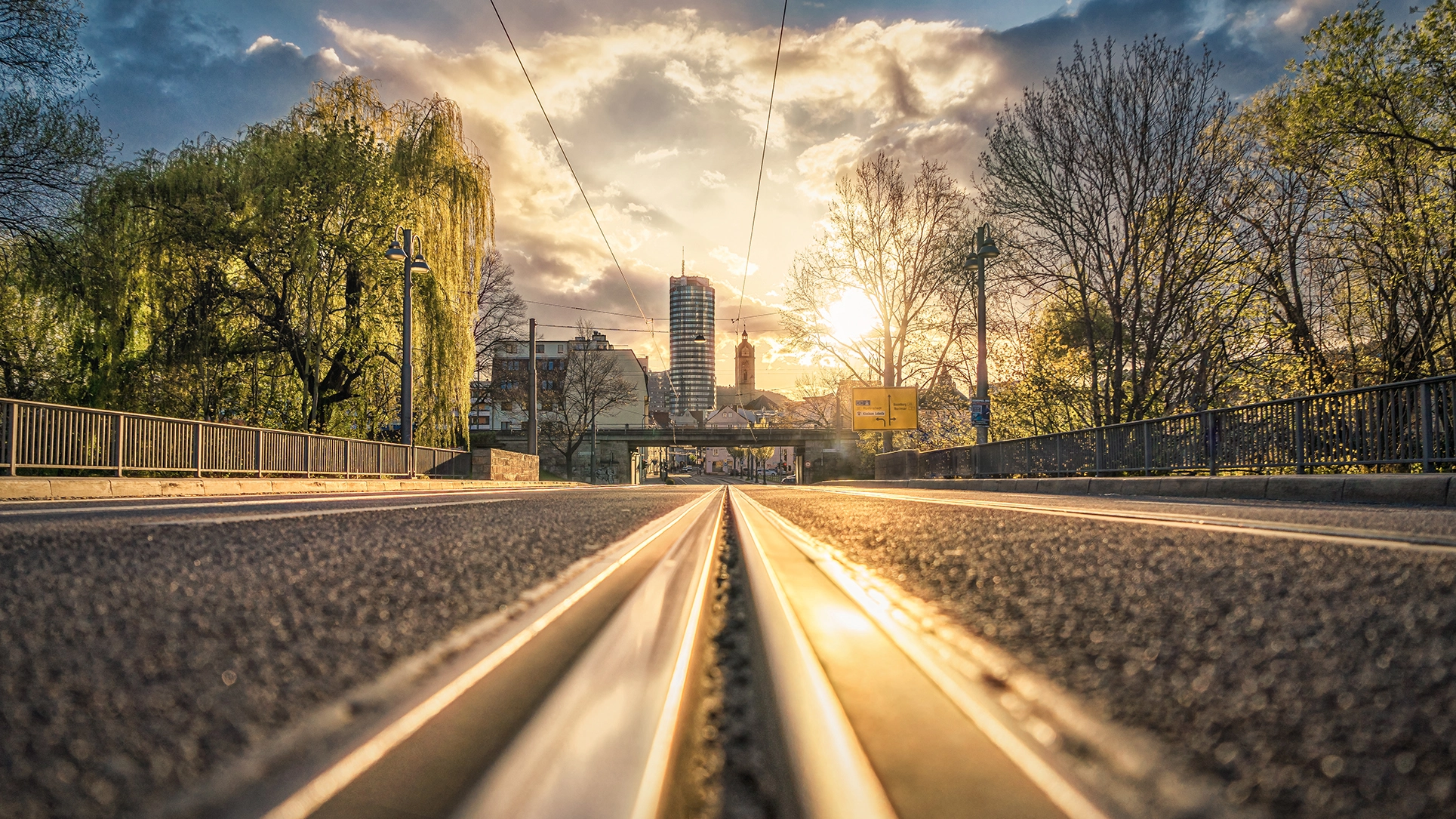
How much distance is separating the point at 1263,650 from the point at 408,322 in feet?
70.1

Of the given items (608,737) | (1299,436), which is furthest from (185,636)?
(1299,436)

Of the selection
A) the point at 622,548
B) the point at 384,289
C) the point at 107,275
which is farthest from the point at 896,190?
the point at 622,548

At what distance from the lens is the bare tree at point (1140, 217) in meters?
20.2

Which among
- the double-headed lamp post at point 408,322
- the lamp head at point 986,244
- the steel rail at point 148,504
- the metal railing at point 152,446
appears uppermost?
the lamp head at point 986,244

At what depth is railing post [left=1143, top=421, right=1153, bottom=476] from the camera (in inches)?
532

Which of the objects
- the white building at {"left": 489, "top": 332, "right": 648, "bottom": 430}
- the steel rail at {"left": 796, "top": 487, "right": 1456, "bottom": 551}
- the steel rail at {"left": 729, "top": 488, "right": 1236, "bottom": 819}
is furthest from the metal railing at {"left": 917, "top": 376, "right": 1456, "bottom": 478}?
the white building at {"left": 489, "top": 332, "right": 648, "bottom": 430}

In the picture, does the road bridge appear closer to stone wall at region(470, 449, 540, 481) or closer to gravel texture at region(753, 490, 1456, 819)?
stone wall at region(470, 449, 540, 481)

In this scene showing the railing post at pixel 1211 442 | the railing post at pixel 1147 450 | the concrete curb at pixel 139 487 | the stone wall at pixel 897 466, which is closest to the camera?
the concrete curb at pixel 139 487

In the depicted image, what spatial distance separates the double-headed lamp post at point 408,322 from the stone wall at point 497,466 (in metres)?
4.62

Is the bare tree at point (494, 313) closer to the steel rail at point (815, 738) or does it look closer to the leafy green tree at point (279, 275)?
the leafy green tree at point (279, 275)

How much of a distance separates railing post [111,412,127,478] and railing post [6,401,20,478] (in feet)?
4.37

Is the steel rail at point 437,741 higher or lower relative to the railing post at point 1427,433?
lower

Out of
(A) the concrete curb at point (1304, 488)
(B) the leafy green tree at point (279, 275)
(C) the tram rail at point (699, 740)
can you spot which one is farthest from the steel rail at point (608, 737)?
(B) the leafy green tree at point (279, 275)

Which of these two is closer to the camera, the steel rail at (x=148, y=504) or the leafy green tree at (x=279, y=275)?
the steel rail at (x=148, y=504)
